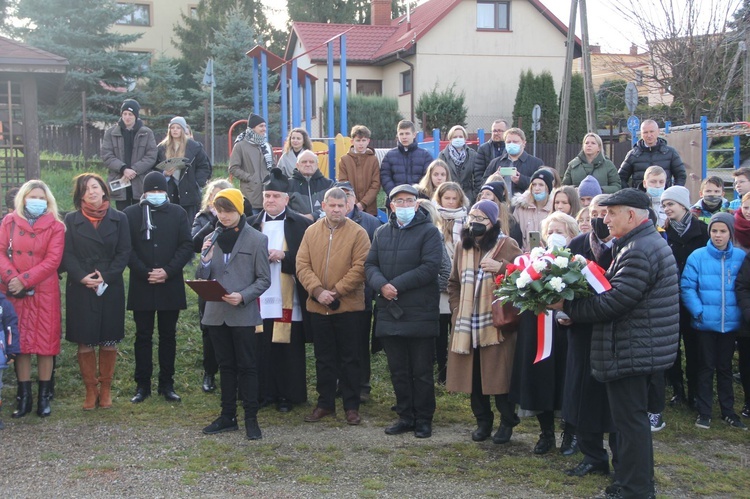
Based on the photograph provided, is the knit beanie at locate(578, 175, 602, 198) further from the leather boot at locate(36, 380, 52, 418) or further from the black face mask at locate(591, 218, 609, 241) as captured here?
the leather boot at locate(36, 380, 52, 418)

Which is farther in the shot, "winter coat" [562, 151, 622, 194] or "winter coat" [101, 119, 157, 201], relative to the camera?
"winter coat" [101, 119, 157, 201]

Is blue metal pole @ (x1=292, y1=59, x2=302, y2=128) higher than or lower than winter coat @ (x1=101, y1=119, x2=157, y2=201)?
higher

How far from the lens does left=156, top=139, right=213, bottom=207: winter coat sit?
10617mm

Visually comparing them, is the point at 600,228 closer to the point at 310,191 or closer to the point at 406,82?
the point at 310,191

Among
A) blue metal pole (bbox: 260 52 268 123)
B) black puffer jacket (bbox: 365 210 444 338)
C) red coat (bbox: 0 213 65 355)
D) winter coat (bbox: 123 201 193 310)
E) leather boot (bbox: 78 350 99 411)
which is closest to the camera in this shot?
black puffer jacket (bbox: 365 210 444 338)

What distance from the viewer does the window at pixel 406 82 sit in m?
35.9

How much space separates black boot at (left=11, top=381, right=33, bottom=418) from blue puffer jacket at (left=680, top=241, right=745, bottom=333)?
247 inches

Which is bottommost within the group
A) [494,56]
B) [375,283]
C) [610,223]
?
[375,283]

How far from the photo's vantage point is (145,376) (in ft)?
27.5

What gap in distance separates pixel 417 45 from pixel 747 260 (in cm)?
2820

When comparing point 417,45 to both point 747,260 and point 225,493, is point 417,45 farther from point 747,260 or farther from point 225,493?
point 225,493

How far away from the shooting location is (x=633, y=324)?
5430mm

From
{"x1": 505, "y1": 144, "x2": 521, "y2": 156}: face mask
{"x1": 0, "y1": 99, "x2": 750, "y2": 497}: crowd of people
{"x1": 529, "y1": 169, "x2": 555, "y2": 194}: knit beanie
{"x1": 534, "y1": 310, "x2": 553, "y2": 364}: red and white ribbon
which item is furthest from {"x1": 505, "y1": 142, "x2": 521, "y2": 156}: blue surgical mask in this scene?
{"x1": 534, "y1": 310, "x2": 553, "y2": 364}: red and white ribbon

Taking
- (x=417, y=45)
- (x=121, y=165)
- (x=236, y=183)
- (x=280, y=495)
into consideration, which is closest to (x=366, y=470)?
(x=280, y=495)
